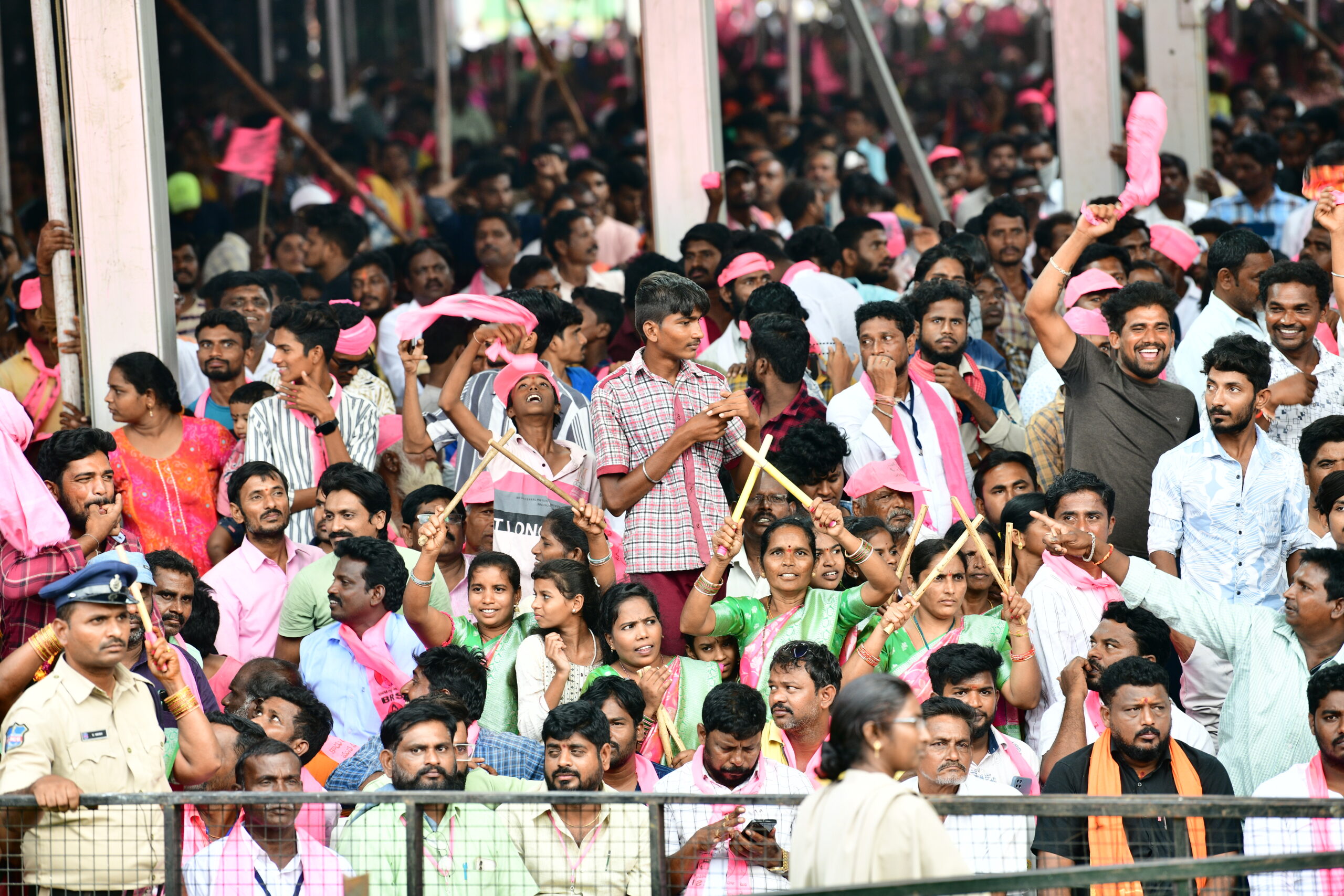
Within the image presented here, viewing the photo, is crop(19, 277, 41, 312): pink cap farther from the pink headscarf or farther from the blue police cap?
the blue police cap

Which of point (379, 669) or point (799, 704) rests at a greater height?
point (379, 669)

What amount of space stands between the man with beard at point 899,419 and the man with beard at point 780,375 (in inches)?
4.5

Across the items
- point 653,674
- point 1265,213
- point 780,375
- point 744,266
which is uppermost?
point 1265,213

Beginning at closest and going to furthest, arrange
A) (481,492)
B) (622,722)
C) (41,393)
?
(622,722), (481,492), (41,393)

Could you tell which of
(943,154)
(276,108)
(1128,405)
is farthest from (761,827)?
(943,154)

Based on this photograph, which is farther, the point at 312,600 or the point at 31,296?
the point at 31,296

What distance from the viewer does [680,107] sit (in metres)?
8.50

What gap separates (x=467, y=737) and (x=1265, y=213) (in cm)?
638

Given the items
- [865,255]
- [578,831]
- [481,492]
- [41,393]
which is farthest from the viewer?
[865,255]

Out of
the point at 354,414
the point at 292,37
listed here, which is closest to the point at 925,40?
the point at 292,37

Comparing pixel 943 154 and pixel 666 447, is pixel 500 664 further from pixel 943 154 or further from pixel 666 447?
pixel 943 154

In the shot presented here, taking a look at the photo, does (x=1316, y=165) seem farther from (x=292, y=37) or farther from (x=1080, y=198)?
(x=292, y=37)

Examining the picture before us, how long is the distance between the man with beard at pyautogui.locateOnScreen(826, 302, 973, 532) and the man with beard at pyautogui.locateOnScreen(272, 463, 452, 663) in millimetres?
1595

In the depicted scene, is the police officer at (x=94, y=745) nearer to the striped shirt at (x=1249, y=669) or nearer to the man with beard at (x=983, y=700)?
the man with beard at (x=983, y=700)
